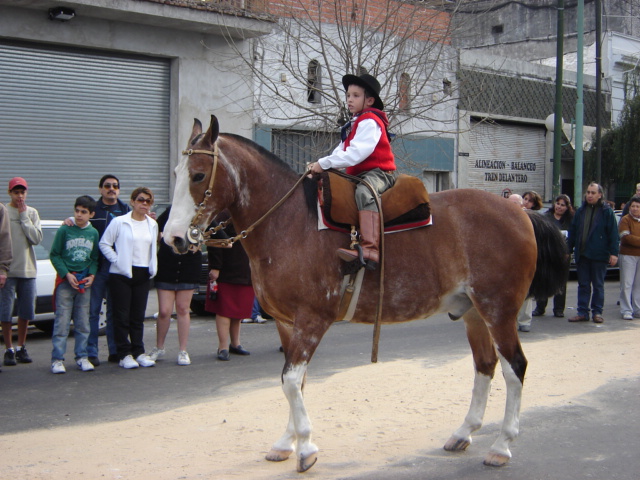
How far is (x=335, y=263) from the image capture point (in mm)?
5301

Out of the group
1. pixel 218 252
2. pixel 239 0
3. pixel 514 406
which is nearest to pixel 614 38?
pixel 239 0

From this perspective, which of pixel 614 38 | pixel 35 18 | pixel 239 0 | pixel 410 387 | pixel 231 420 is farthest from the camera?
pixel 614 38

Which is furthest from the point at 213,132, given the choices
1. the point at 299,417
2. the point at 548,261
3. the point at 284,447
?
the point at 548,261

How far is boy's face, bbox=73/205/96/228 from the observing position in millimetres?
8812

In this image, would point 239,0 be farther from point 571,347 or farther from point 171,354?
point 571,347

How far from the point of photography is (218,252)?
9.50 meters

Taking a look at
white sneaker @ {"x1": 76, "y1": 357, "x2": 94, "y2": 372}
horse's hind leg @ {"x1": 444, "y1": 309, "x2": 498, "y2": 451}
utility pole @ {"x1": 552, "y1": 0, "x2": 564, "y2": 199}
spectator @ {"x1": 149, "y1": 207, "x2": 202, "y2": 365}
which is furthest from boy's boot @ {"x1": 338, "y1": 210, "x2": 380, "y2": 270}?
utility pole @ {"x1": 552, "y1": 0, "x2": 564, "y2": 199}

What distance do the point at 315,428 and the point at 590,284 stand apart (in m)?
8.09

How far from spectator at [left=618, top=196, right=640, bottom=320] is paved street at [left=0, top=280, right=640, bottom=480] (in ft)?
1.93

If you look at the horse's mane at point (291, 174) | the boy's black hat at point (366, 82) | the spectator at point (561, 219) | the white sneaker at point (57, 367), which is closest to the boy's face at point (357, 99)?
the boy's black hat at point (366, 82)

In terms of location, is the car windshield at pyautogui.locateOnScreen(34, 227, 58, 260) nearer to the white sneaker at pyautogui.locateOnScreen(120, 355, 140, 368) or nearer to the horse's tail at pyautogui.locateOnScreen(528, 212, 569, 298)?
the white sneaker at pyautogui.locateOnScreen(120, 355, 140, 368)

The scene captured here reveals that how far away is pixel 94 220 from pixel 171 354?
6.88 ft

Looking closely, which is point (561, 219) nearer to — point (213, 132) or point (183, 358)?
point (183, 358)

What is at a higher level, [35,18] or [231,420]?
[35,18]
